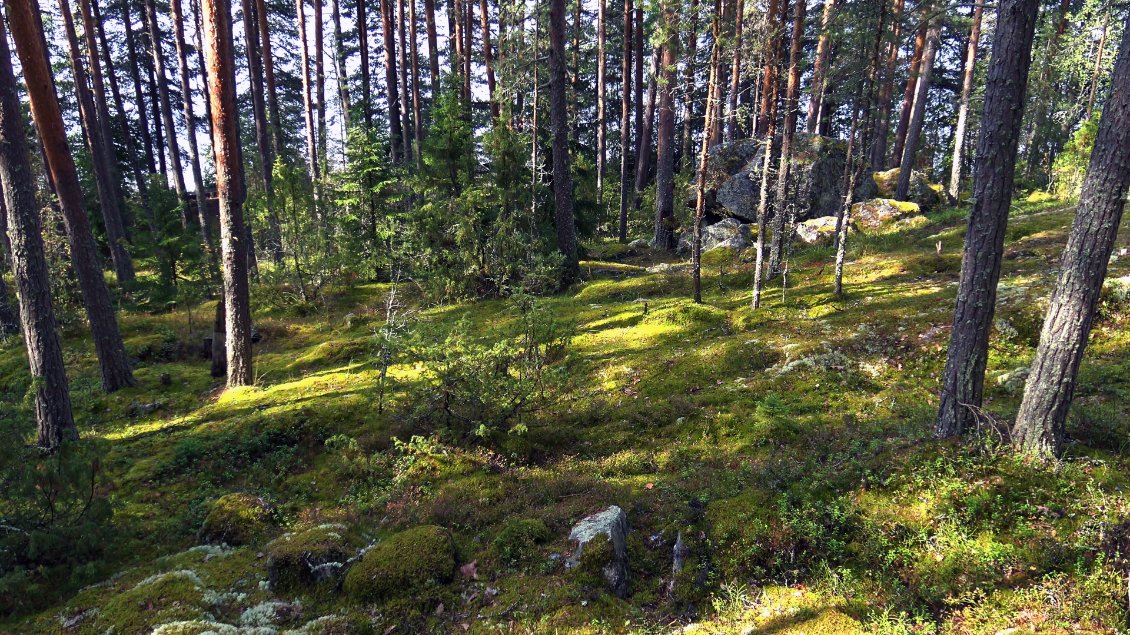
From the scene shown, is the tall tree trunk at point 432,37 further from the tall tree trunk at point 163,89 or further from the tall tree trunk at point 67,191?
the tall tree trunk at point 67,191

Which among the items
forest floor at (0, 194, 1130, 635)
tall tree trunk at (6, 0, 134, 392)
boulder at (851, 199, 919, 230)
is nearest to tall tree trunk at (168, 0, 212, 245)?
tall tree trunk at (6, 0, 134, 392)

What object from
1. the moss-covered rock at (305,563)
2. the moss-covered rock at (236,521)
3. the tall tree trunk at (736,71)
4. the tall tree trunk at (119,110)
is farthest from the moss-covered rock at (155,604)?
the tall tree trunk at (119,110)

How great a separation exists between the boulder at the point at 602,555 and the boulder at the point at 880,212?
2088cm

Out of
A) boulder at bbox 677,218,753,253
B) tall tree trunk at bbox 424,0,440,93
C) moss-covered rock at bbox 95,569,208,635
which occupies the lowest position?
moss-covered rock at bbox 95,569,208,635

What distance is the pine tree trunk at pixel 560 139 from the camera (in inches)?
634

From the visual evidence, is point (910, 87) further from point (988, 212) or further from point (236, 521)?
point (236, 521)

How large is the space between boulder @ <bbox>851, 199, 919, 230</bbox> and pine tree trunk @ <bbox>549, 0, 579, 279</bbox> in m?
12.8

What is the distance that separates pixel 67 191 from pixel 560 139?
1242cm

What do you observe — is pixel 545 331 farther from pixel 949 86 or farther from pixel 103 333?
pixel 949 86

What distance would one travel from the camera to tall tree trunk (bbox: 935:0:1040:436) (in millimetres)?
5199

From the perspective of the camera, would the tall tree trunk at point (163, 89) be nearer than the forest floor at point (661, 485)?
No

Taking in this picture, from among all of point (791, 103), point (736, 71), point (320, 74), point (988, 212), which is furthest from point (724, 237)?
point (320, 74)

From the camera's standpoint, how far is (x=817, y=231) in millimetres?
20641

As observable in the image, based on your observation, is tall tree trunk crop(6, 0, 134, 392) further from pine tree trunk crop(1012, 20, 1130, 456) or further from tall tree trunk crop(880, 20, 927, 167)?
tall tree trunk crop(880, 20, 927, 167)
